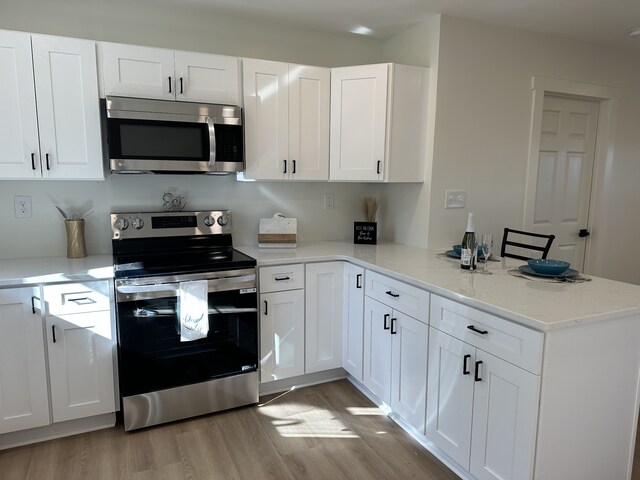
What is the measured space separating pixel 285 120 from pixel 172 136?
74 cm

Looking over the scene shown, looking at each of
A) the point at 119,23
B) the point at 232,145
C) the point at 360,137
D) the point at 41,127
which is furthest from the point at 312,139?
the point at 41,127

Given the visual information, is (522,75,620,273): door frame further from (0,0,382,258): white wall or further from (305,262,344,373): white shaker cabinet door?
(305,262,344,373): white shaker cabinet door

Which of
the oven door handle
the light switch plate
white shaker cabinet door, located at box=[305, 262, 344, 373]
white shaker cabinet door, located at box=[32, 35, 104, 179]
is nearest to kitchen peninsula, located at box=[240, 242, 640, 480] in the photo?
white shaker cabinet door, located at box=[305, 262, 344, 373]

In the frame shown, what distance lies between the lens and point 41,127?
2.33 meters

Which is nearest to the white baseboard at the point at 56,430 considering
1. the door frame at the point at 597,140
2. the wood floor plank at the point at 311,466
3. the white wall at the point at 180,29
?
the wood floor plank at the point at 311,466

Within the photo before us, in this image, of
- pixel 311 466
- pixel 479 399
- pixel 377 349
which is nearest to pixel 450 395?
pixel 479 399

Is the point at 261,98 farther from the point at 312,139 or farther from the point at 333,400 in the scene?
the point at 333,400

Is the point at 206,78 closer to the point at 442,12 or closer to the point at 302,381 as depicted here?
the point at 442,12

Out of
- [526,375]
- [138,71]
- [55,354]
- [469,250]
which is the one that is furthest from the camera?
[138,71]

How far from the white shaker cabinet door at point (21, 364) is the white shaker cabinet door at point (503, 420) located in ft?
6.94

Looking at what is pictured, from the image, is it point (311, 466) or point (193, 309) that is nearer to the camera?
point (311, 466)

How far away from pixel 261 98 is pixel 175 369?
1716mm

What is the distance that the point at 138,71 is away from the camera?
2.45 metres

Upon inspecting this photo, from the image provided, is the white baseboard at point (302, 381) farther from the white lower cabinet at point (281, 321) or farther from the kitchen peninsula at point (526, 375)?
the kitchen peninsula at point (526, 375)
